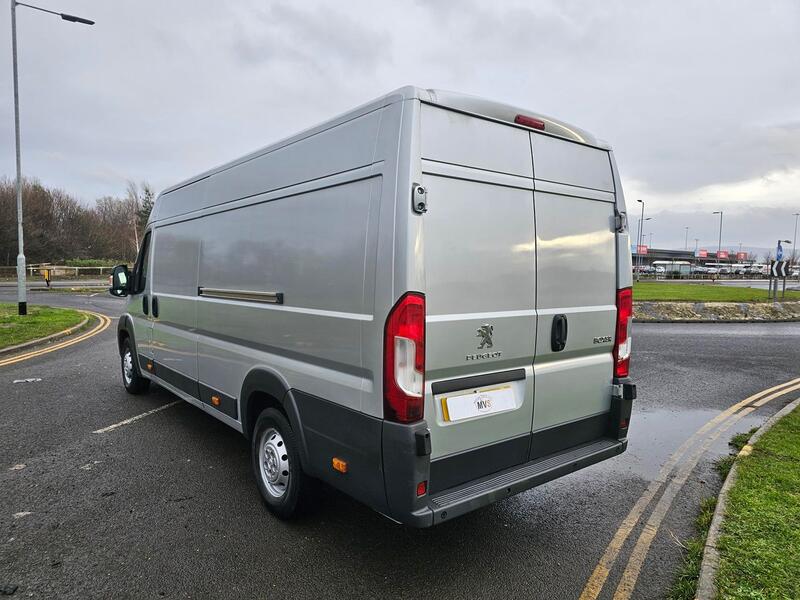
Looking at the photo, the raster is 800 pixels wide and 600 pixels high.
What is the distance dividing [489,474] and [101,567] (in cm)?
236

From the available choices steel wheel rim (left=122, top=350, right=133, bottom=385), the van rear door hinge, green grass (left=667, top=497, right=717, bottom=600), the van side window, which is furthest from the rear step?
steel wheel rim (left=122, top=350, right=133, bottom=385)

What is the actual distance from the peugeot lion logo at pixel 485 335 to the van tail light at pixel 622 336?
1366 millimetres

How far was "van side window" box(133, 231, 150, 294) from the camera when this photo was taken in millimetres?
6090

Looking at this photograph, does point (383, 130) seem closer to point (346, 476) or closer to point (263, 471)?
point (346, 476)

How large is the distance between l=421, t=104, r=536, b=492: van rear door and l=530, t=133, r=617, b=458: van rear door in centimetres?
12

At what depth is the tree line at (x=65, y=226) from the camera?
155 ft

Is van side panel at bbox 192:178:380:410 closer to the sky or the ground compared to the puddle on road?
closer to the sky

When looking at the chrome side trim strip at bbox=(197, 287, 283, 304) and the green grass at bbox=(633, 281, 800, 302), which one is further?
the green grass at bbox=(633, 281, 800, 302)

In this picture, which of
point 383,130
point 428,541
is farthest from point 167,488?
point 383,130

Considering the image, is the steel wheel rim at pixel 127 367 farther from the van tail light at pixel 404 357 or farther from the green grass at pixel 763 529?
the green grass at pixel 763 529

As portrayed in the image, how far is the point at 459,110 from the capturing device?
2902 millimetres

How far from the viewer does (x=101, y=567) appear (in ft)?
9.93

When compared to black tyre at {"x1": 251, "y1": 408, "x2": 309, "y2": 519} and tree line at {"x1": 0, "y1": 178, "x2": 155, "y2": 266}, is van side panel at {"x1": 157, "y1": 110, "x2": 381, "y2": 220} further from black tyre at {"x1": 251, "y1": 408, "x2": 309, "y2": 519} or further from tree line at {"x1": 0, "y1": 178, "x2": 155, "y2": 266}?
tree line at {"x1": 0, "y1": 178, "x2": 155, "y2": 266}

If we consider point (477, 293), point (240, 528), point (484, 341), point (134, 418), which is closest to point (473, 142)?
point (477, 293)
